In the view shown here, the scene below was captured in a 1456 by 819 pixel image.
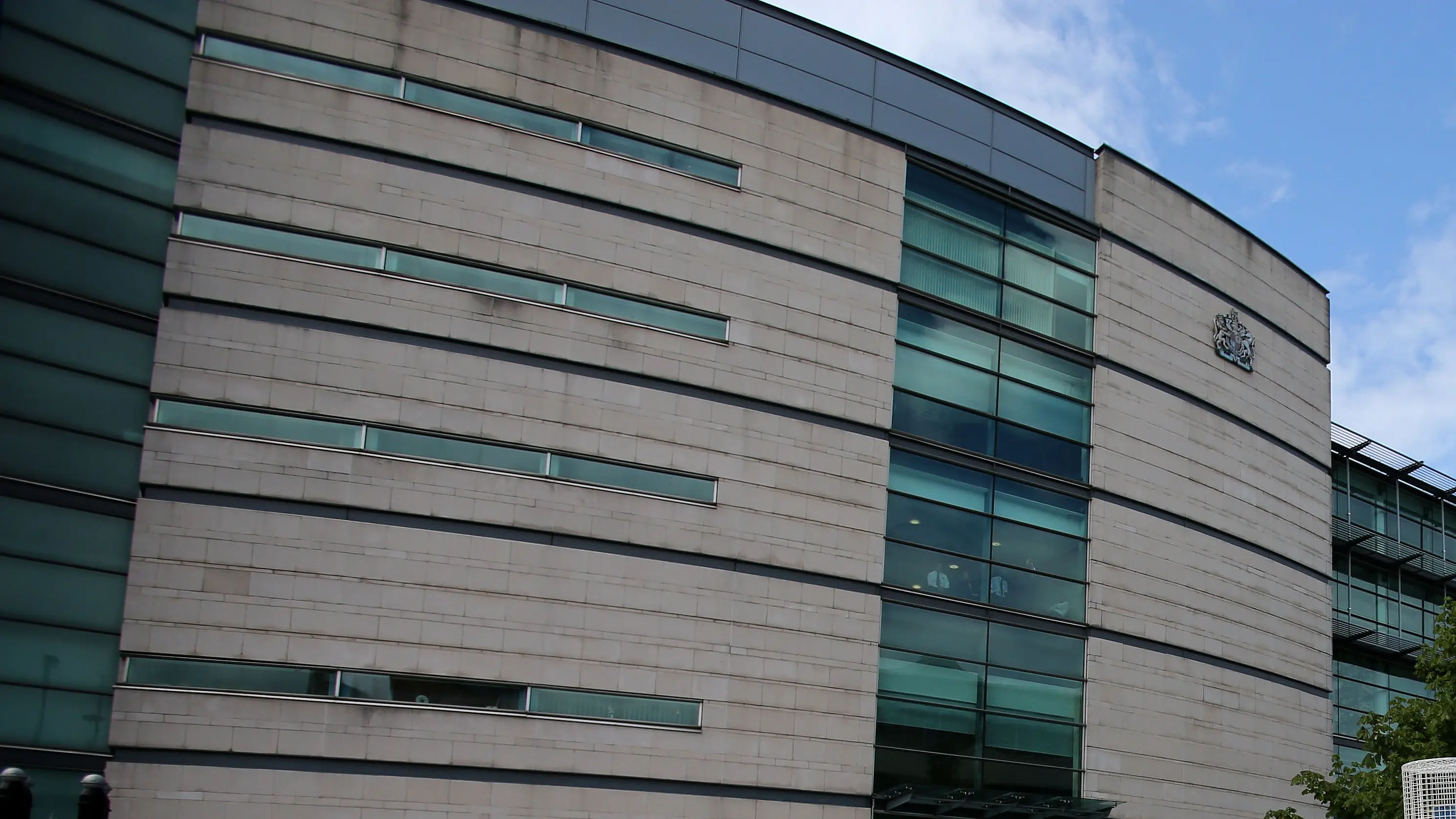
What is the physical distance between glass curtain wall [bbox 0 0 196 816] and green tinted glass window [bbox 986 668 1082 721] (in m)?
17.8

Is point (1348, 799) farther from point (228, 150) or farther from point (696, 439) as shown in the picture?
point (228, 150)

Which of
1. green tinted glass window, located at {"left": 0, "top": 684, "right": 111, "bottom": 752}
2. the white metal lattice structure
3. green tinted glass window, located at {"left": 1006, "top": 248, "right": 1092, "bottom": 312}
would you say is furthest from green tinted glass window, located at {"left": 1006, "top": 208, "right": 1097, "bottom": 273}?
green tinted glass window, located at {"left": 0, "top": 684, "right": 111, "bottom": 752}

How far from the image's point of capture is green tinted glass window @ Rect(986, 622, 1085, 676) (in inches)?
1203

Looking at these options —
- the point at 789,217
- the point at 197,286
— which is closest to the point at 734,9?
the point at 789,217

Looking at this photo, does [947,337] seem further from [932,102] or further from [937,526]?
[932,102]

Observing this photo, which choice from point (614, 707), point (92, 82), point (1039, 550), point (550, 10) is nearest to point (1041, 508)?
point (1039, 550)

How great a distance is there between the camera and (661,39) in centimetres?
2897

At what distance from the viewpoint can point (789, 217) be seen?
29.5m

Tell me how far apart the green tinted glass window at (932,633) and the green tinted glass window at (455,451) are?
8.29 m

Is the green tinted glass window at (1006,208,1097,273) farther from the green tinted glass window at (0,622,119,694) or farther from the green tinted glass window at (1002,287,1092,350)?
the green tinted glass window at (0,622,119,694)

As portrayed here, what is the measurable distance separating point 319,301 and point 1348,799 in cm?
2138

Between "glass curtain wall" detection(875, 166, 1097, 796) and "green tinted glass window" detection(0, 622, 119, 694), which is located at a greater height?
"glass curtain wall" detection(875, 166, 1097, 796)

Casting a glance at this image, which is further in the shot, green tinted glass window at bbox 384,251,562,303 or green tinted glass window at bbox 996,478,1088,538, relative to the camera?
green tinted glass window at bbox 996,478,1088,538

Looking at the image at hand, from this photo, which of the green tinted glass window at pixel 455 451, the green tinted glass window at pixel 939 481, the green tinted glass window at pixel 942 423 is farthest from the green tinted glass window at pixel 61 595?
the green tinted glass window at pixel 942 423
